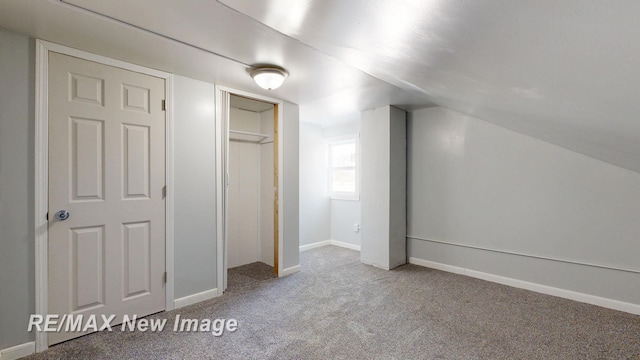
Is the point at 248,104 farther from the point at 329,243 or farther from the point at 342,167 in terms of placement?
the point at 329,243

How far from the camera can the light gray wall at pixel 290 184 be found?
3.51m

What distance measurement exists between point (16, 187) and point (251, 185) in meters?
2.38

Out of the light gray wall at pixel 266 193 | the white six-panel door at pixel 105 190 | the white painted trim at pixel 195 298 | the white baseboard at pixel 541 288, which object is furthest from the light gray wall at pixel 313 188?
the white six-panel door at pixel 105 190

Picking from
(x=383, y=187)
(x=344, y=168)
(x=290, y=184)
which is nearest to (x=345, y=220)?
(x=344, y=168)

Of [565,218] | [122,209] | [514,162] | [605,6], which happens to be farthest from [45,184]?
[565,218]

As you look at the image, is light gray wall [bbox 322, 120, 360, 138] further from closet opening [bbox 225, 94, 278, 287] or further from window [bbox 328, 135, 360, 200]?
closet opening [bbox 225, 94, 278, 287]

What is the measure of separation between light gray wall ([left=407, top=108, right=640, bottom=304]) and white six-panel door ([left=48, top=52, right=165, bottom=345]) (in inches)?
123

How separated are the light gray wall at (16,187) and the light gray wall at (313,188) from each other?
3.20m

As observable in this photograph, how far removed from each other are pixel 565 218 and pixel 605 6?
3.04 metres

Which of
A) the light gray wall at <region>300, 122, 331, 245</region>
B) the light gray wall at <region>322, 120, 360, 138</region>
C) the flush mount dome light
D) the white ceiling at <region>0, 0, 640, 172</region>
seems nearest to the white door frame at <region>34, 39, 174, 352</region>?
the white ceiling at <region>0, 0, 640, 172</region>

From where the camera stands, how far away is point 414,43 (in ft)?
4.02

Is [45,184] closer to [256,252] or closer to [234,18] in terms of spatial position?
[234,18]

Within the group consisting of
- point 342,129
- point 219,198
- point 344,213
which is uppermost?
point 342,129

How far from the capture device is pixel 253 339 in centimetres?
210
